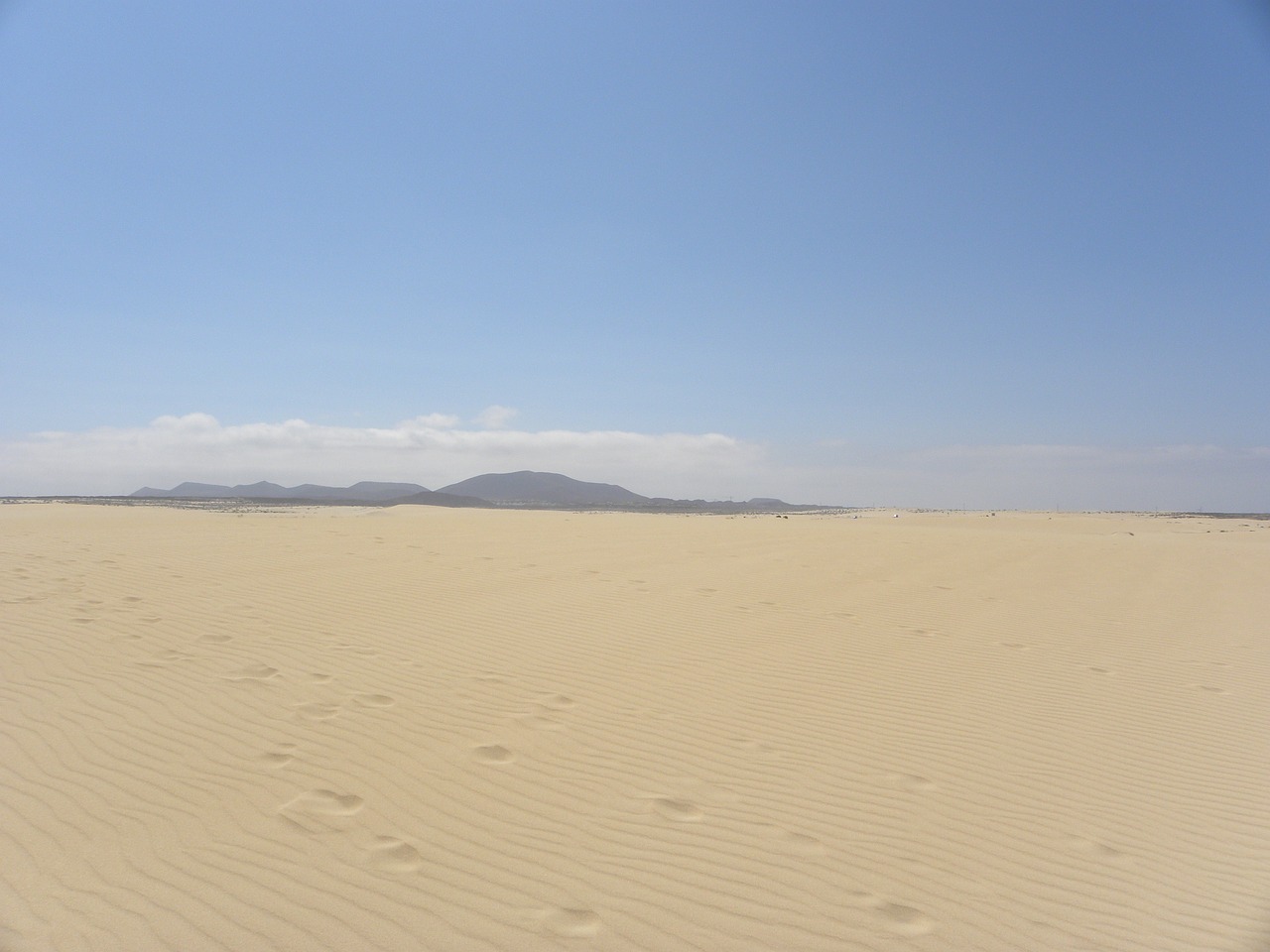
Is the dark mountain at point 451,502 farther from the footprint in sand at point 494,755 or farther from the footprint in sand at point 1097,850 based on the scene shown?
the footprint in sand at point 1097,850

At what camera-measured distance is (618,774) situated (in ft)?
13.7

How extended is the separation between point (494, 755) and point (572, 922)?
163 centimetres

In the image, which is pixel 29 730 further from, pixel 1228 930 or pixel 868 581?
pixel 868 581

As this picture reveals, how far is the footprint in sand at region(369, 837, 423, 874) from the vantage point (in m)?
3.11

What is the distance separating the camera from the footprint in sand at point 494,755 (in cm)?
425

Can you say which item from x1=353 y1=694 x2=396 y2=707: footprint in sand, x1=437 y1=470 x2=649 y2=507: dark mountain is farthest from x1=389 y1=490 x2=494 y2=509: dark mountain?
x1=437 y1=470 x2=649 y2=507: dark mountain

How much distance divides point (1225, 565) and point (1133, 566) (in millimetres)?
2484

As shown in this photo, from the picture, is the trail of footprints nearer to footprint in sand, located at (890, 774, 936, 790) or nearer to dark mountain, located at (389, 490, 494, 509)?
footprint in sand, located at (890, 774, 936, 790)

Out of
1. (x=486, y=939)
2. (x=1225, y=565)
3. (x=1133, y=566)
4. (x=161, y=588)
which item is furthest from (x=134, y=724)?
(x=1225, y=565)

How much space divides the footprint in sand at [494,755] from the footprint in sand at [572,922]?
145 cm

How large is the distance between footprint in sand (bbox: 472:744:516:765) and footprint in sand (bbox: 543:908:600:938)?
4.75 ft

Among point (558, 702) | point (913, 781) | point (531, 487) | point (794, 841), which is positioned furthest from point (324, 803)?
point (531, 487)

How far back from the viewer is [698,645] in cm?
707

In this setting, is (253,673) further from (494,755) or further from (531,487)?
(531,487)
